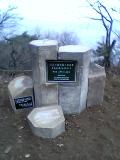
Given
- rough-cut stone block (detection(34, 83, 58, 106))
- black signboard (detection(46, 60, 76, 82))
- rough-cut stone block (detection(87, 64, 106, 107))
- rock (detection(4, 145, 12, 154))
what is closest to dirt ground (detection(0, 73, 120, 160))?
rock (detection(4, 145, 12, 154))

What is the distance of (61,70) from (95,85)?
0.71 meters

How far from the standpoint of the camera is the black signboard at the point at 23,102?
525 centimetres

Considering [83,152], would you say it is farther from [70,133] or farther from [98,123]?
[98,123]

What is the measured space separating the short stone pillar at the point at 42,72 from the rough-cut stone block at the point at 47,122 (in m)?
0.19

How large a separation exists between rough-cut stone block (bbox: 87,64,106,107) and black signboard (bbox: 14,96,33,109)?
979 mm

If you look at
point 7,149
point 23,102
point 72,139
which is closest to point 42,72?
point 23,102

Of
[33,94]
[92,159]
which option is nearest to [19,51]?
[33,94]

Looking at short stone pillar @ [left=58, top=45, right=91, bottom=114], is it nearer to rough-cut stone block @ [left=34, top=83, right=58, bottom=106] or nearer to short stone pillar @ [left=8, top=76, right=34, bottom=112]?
rough-cut stone block @ [left=34, top=83, right=58, bottom=106]

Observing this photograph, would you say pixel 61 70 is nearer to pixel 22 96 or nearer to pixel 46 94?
pixel 46 94

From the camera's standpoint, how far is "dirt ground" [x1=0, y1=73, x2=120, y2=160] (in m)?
4.37

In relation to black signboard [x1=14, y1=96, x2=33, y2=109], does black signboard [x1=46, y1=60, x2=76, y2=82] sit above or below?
above

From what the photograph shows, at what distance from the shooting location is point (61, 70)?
197 inches

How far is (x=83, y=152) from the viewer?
4.41 metres

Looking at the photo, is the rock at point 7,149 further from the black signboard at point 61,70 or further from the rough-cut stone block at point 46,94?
the black signboard at point 61,70
